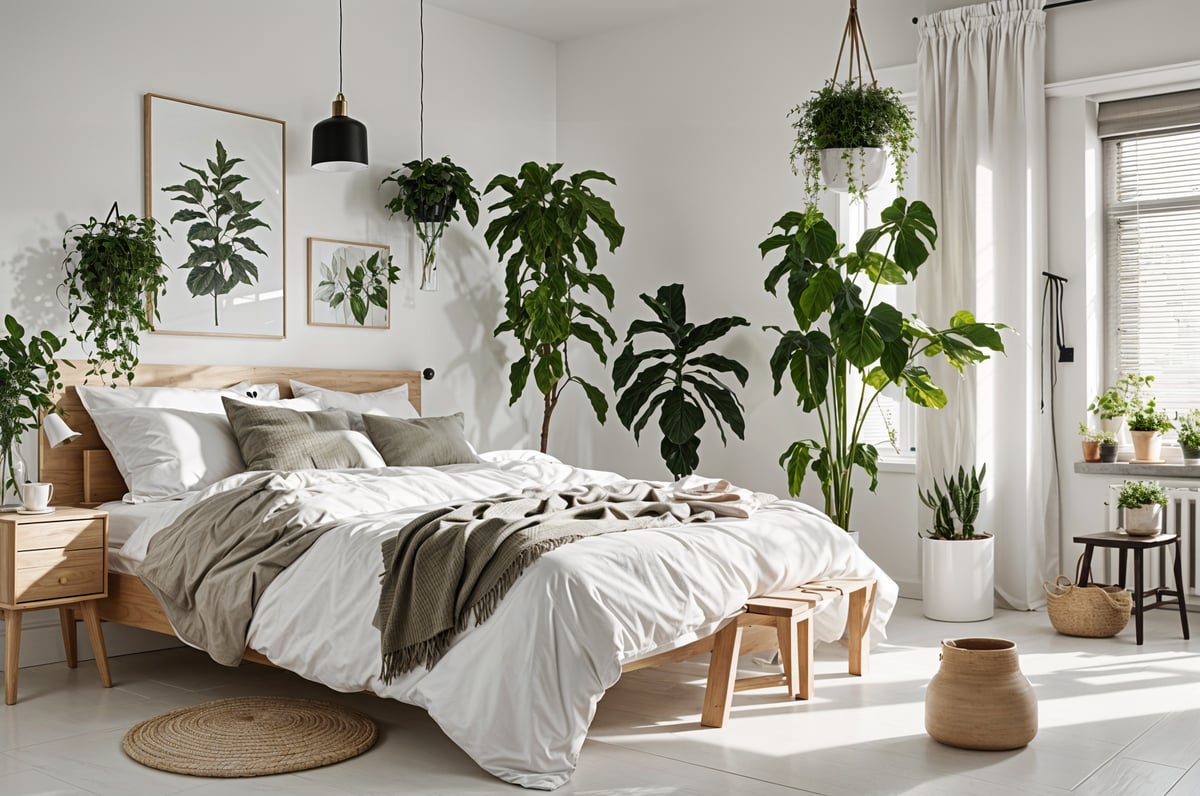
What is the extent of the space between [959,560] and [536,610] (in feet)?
9.21

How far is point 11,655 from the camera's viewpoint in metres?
3.88

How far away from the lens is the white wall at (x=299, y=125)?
15.0 feet

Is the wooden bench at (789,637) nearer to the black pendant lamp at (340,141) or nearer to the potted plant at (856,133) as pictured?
the potted plant at (856,133)

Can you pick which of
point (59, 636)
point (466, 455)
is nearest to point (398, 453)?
point (466, 455)

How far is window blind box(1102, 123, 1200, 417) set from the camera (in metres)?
5.39

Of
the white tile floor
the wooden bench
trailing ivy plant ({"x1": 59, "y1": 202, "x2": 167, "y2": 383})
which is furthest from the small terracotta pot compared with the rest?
trailing ivy plant ({"x1": 59, "y1": 202, "x2": 167, "y2": 383})

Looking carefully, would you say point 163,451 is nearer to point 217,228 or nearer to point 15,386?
point 15,386

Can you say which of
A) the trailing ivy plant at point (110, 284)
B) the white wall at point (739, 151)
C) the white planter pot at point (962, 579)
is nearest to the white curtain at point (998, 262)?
the white wall at point (739, 151)

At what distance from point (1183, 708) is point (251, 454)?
11.4 feet

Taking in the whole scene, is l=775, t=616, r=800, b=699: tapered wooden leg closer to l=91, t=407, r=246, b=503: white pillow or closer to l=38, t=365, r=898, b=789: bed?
l=38, t=365, r=898, b=789: bed

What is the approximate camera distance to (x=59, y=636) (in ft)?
15.0

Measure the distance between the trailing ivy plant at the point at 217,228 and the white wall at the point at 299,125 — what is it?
22 cm

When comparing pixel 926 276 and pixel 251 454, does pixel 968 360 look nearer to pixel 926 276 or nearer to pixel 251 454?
pixel 926 276

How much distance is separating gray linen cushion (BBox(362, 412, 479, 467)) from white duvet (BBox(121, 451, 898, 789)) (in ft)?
2.30
